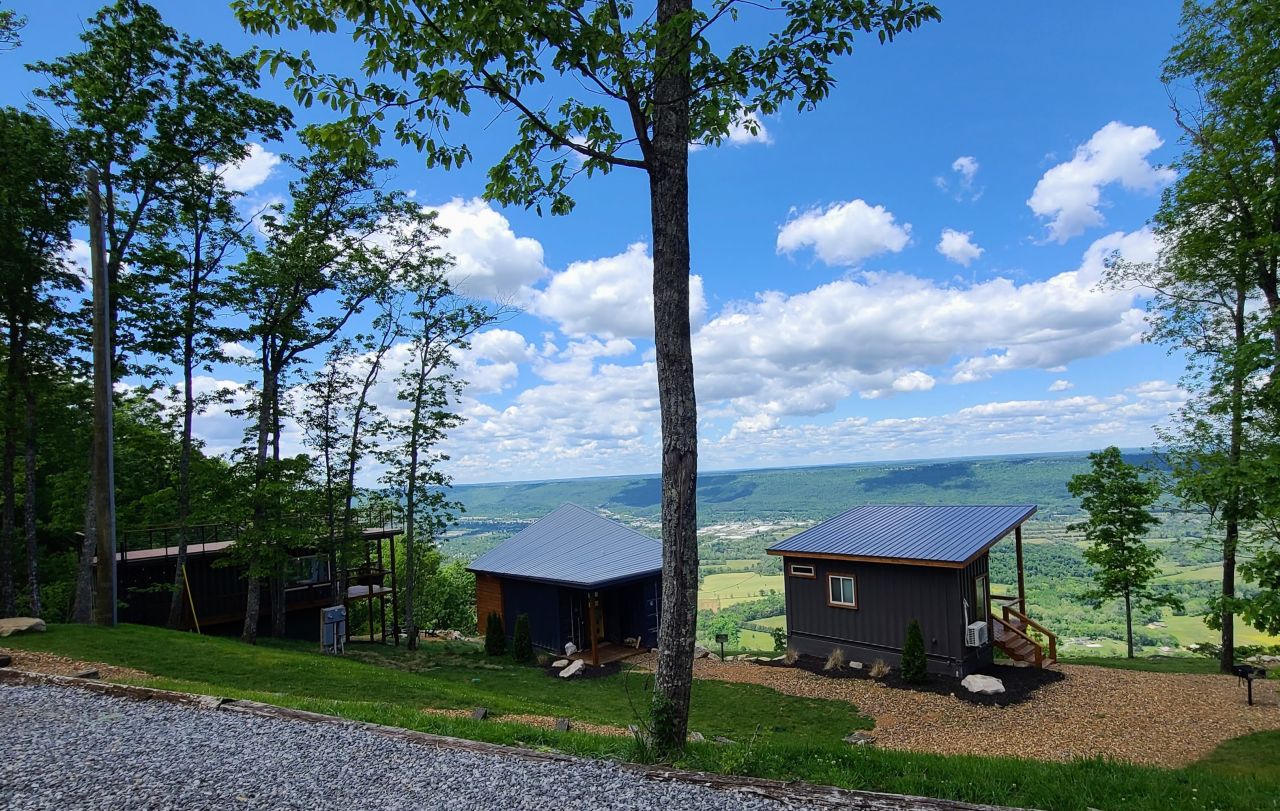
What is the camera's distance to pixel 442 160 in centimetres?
525

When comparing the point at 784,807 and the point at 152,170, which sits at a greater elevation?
the point at 152,170

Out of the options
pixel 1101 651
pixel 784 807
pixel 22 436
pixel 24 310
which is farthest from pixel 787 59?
pixel 1101 651

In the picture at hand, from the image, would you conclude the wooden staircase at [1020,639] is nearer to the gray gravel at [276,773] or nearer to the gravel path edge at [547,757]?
the gravel path edge at [547,757]

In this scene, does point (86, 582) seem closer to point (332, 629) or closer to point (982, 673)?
point (332, 629)

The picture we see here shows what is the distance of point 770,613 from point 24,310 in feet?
123

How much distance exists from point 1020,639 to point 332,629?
1729 centimetres

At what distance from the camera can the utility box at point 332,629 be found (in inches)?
635

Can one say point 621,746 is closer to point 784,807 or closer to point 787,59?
point 784,807

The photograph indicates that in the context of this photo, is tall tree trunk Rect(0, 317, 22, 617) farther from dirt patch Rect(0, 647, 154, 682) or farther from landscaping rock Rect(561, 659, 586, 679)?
landscaping rock Rect(561, 659, 586, 679)

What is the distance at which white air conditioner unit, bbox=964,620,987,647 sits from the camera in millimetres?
13016

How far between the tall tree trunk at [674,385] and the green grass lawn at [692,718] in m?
0.58

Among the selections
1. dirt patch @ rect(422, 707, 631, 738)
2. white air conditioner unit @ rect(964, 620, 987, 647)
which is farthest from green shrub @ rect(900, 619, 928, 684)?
dirt patch @ rect(422, 707, 631, 738)

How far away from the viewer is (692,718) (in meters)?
10.5

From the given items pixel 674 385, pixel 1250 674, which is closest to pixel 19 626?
pixel 674 385
